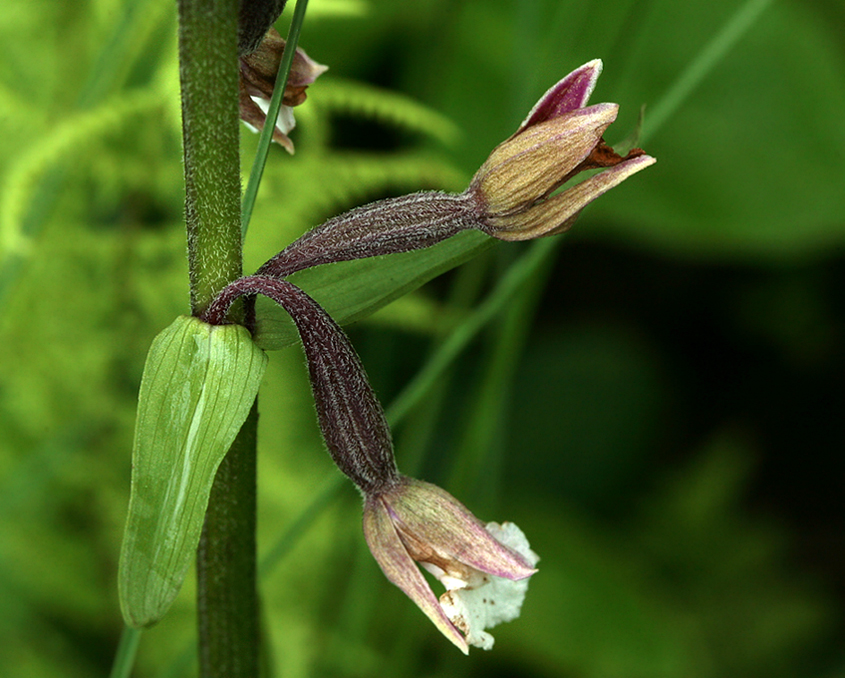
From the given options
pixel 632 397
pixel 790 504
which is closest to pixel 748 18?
pixel 632 397

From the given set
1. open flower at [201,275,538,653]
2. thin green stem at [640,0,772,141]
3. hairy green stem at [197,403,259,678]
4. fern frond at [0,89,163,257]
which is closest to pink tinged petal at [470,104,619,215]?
open flower at [201,275,538,653]

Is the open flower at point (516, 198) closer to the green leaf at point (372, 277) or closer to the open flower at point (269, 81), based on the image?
the green leaf at point (372, 277)

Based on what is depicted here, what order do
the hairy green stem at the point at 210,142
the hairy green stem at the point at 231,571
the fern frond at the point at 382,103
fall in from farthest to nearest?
the fern frond at the point at 382,103 < the hairy green stem at the point at 231,571 < the hairy green stem at the point at 210,142

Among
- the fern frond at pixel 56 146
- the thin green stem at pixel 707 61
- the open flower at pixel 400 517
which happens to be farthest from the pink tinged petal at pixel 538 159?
the fern frond at pixel 56 146

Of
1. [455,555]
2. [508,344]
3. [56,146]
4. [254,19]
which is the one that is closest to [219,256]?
[254,19]

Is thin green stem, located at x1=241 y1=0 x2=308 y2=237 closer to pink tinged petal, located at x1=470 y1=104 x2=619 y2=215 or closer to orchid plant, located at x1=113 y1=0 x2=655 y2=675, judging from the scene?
orchid plant, located at x1=113 y1=0 x2=655 y2=675

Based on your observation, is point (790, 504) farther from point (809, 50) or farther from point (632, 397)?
point (809, 50)

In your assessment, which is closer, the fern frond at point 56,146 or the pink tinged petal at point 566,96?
the pink tinged petal at point 566,96
